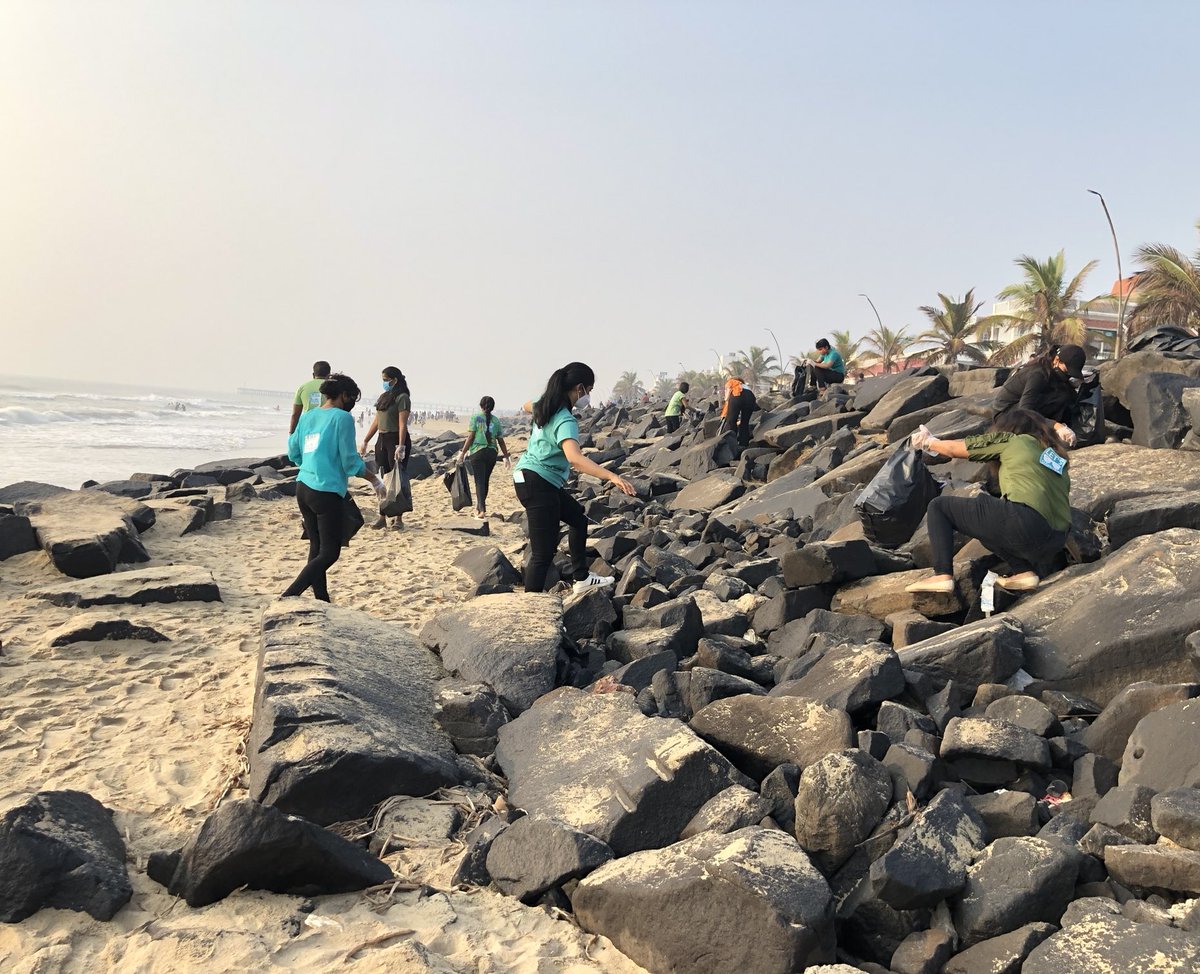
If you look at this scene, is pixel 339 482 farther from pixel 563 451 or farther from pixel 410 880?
pixel 410 880

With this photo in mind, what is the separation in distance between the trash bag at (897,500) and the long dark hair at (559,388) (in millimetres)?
2172

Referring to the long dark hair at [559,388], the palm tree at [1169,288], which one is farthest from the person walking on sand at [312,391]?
the palm tree at [1169,288]

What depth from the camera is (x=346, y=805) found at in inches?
124

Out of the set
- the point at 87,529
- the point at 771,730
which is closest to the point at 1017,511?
the point at 771,730

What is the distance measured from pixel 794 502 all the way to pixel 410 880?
6.46 meters

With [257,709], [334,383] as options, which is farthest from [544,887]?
[334,383]

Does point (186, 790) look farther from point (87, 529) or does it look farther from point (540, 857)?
point (87, 529)

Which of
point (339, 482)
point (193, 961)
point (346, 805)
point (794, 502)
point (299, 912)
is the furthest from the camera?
point (794, 502)

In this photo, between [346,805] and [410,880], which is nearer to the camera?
[410,880]

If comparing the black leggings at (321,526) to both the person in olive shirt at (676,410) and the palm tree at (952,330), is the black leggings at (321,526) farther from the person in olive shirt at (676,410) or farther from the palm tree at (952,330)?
the palm tree at (952,330)

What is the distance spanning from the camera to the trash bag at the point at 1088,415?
6.50 meters

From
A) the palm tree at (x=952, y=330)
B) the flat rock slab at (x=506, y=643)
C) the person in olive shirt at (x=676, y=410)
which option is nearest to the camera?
the flat rock slab at (x=506, y=643)

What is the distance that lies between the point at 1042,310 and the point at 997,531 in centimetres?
2602

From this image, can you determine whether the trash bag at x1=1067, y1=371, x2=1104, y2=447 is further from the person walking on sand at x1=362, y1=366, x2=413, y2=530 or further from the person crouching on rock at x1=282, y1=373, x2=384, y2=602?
the person walking on sand at x1=362, y1=366, x2=413, y2=530
